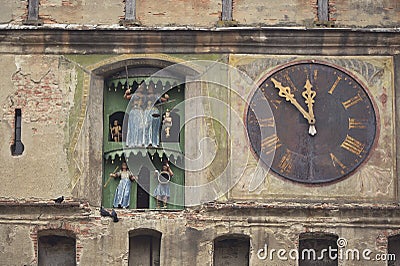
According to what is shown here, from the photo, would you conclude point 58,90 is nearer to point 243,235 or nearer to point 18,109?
point 18,109

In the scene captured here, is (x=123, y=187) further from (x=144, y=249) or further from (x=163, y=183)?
(x=144, y=249)

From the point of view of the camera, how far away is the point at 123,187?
25562 mm

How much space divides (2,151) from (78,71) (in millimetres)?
1415

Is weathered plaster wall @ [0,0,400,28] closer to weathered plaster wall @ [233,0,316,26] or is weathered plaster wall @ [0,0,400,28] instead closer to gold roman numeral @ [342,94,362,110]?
weathered plaster wall @ [233,0,316,26]

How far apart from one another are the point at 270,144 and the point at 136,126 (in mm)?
1746

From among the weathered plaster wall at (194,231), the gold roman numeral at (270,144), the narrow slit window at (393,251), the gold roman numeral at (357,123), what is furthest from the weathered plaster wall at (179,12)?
the narrow slit window at (393,251)

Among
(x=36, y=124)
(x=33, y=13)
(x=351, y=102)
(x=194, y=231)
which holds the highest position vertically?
(x=33, y=13)

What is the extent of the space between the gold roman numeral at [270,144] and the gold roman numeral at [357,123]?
0.95 meters

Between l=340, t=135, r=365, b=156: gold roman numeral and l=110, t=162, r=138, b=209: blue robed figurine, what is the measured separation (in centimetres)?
271

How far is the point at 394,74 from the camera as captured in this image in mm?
25672

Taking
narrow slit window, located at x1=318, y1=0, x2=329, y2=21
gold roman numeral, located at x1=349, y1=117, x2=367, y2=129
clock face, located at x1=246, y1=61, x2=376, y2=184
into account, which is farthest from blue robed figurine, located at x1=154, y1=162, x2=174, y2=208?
narrow slit window, located at x1=318, y1=0, x2=329, y2=21

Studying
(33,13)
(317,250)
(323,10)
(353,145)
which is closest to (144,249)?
(317,250)

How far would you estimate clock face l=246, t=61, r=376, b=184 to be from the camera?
25.4 meters

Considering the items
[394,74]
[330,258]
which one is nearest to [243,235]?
[330,258]
